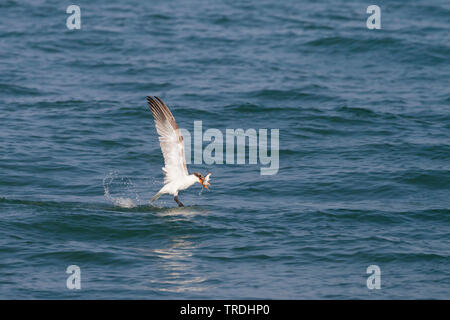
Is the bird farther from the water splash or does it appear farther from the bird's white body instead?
the water splash

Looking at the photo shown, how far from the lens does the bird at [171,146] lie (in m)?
14.8

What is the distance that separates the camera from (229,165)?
20.2m

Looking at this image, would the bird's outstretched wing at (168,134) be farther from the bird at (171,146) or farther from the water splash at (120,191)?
the water splash at (120,191)

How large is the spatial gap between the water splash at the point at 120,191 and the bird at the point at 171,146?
1859 mm

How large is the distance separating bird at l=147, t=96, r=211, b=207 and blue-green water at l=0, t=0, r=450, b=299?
1.04 meters

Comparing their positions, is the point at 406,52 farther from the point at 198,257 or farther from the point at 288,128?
the point at 198,257

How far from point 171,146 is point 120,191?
3.63 metres

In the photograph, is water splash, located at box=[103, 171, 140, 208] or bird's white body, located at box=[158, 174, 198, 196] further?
water splash, located at box=[103, 171, 140, 208]

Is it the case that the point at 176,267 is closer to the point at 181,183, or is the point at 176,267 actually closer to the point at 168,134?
the point at 181,183

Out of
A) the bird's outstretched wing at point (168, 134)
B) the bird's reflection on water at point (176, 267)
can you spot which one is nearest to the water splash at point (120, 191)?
the bird's reflection on water at point (176, 267)

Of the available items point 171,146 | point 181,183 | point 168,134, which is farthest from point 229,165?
point 168,134

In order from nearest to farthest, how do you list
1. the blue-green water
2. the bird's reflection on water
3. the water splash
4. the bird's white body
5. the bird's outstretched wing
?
1. the bird's reflection on water
2. the blue-green water
3. the bird's outstretched wing
4. the bird's white body
5. the water splash

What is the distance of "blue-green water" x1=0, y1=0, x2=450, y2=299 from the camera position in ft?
46.2

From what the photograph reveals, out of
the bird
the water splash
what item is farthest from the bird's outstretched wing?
the water splash
